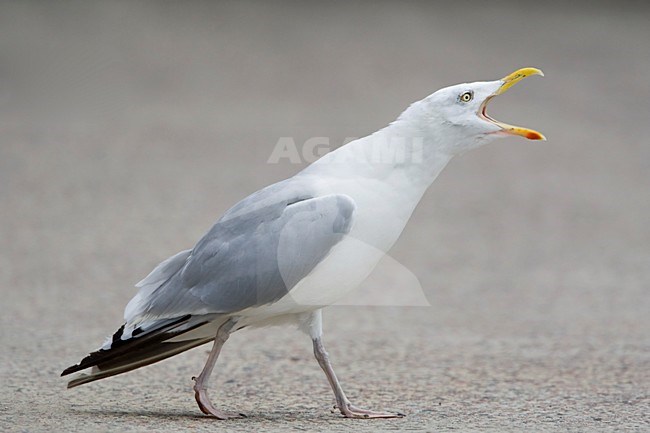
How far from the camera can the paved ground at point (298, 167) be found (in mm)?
4512

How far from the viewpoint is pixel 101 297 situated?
671 cm

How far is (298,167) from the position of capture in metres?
8.98

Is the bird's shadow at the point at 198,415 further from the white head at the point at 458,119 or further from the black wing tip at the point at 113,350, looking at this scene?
the white head at the point at 458,119

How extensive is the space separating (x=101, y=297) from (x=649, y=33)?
8981mm

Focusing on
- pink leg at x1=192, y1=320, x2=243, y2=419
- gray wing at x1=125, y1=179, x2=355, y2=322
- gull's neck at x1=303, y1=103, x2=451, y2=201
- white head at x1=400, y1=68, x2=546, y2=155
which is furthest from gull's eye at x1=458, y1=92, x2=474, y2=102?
pink leg at x1=192, y1=320, x2=243, y2=419

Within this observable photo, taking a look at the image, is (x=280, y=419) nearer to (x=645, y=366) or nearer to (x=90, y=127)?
(x=645, y=366)

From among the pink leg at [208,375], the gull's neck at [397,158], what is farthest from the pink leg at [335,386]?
the gull's neck at [397,158]

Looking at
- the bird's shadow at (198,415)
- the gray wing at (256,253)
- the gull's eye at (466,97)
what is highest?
the gull's eye at (466,97)

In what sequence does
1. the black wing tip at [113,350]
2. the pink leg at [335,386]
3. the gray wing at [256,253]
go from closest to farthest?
the gray wing at [256,253], the black wing tip at [113,350], the pink leg at [335,386]

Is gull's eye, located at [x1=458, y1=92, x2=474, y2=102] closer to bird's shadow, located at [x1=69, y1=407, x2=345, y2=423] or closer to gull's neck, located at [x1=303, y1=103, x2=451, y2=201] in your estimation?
gull's neck, located at [x1=303, y1=103, x2=451, y2=201]

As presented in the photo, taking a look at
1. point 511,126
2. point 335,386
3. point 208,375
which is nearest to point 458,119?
point 511,126

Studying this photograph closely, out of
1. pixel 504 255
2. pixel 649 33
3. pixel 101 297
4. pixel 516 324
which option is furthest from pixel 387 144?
pixel 649 33

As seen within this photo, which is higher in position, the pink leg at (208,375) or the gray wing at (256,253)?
the gray wing at (256,253)

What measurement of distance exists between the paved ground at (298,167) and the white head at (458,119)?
101cm
